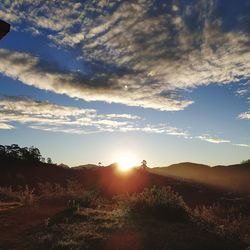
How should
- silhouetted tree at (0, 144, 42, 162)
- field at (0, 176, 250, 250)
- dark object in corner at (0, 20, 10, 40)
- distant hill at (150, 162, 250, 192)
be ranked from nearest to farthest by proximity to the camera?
dark object in corner at (0, 20, 10, 40) → field at (0, 176, 250, 250) → silhouetted tree at (0, 144, 42, 162) → distant hill at (150, 162, 250, 192)

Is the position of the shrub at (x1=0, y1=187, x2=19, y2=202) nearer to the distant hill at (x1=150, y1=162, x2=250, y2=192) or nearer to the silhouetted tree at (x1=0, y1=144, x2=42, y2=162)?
the silhouetted tree at (x1=0, y1=144, x2=42, y2=162)

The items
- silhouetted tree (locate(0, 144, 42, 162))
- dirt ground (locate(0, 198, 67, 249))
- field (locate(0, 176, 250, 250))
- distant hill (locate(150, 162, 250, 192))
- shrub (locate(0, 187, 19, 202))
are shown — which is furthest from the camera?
distant hill (locate(150, 162, 250, 192))

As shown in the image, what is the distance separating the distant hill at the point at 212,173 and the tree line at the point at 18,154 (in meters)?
30.4

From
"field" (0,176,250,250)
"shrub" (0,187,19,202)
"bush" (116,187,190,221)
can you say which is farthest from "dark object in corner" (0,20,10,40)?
"shrub" (0,187,19,202)

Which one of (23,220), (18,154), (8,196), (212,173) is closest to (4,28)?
(23,220)

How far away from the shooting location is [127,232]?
10344 millimetres

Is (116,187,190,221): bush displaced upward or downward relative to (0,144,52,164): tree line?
downward

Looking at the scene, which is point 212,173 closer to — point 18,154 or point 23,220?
point 18,154

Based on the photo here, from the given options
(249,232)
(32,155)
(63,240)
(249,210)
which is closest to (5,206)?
(63,240)

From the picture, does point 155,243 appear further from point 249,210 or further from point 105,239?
point 249,210

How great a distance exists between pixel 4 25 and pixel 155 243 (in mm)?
5877

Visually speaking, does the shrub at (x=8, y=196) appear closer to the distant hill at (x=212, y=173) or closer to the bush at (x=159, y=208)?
the bush at (x=159, y=208)

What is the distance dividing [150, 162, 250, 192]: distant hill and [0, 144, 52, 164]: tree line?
30.4 meters

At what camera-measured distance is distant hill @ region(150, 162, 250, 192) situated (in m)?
76.2
